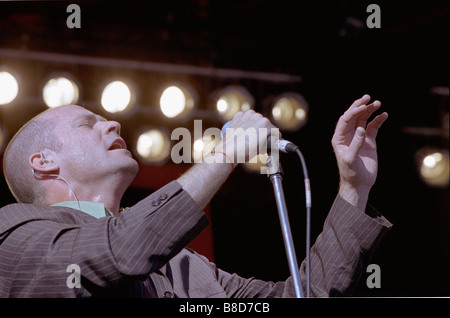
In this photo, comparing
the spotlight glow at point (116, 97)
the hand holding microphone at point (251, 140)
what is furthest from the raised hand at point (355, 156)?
the spotlight glow at point (116, 97)

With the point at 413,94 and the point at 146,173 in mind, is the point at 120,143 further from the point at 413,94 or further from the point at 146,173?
the point at 413,94

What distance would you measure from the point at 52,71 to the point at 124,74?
460 millimetres

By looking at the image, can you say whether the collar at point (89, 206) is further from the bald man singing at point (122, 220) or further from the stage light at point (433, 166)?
the stage light at point (433, 166)

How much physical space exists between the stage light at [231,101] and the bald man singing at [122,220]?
2017 millimetres

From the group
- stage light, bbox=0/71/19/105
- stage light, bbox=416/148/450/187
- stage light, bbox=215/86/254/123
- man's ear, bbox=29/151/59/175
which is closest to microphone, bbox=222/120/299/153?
man's ear, bbox=29/151/59/175

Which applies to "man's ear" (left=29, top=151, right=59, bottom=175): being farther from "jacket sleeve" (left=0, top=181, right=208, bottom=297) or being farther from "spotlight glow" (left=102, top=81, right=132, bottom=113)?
"spotlight glow" (left=102, top=81, right=132, bottom=113)

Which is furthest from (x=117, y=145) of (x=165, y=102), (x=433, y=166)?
(x=433, y=166)

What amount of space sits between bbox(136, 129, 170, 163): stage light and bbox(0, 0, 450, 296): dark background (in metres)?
0.08

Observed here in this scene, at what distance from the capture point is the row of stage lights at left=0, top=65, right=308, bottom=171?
3.61 meters

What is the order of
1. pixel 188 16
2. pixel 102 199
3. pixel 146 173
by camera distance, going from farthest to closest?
1. pixel 146 173
2. pixel 188 16
3. pixel 102 199

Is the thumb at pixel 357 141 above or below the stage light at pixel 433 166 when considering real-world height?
above

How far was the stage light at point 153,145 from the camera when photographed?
13.5ft
